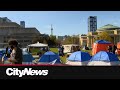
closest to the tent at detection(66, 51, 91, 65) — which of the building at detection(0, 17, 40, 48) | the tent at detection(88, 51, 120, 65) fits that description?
the tent at detection(88, 51, 120, 65)

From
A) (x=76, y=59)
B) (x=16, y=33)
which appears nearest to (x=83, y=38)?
(x=76, y=59)

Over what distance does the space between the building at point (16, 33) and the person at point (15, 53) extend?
0.27 ft

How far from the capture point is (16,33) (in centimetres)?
452

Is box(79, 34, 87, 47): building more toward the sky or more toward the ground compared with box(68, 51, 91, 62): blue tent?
more toward the sky

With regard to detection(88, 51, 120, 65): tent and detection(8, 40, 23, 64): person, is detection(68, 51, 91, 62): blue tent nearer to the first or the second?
detection(88, 51, 120, 65): tent

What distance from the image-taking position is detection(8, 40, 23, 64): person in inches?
174

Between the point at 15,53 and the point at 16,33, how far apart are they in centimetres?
33

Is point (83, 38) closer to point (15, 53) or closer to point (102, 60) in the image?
point (15, 53)

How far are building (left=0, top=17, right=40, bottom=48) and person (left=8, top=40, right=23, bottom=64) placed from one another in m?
0.08

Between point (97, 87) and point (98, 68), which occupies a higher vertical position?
point (98, 68)
